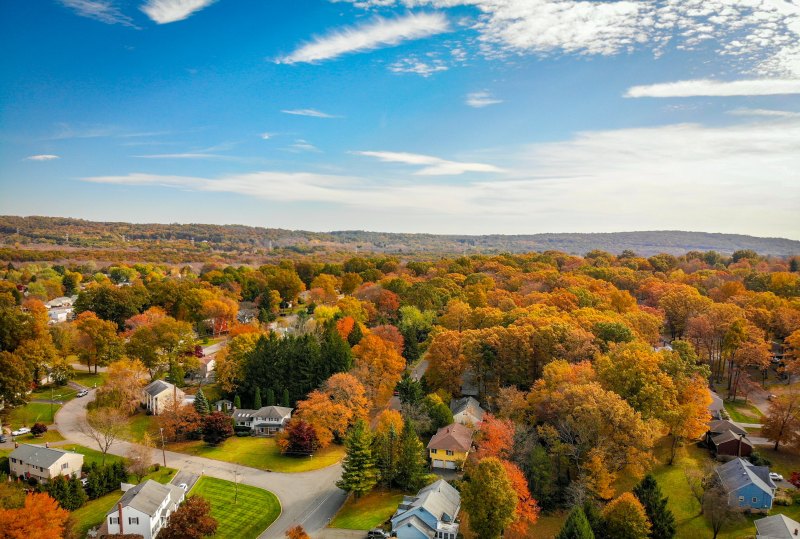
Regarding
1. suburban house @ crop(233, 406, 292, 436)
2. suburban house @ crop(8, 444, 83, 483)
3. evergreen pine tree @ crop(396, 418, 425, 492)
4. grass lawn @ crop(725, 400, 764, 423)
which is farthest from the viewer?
suburban house @ crop(233, 406, 292, 436)

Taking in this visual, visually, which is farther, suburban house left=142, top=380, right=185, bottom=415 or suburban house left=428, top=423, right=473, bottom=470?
suburban house left=142, top=380, right=185, bottom=415

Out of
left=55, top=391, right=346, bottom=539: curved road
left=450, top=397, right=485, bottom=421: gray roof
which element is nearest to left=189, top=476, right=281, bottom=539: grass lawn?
left=55, top=391, right=346, bottom=539: curved road

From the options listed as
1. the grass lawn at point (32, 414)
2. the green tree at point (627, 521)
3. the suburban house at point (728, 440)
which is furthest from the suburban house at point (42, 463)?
the suburban house at point (728, 440)

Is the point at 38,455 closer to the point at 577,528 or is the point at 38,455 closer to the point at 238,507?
the point at 238,507

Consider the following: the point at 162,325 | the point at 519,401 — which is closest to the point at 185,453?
the point at 162,325

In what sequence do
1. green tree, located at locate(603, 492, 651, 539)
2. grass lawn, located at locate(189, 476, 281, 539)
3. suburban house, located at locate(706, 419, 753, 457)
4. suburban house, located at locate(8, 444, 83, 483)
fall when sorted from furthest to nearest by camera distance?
suburban house, located at locate(706, 419, 753, 457) < suburban house, located at locate(8, 444, 83, 483) < grass lawn, located at locate(189, 476, 281, 539) < green tree, located at locate(603, 492, 651, 539)

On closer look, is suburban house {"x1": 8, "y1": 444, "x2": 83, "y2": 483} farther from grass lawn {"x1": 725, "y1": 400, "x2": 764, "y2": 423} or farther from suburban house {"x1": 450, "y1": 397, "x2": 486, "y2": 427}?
grass lawn {"x1": 725, "y1": 400, "x2": 764, "y2": 423}
